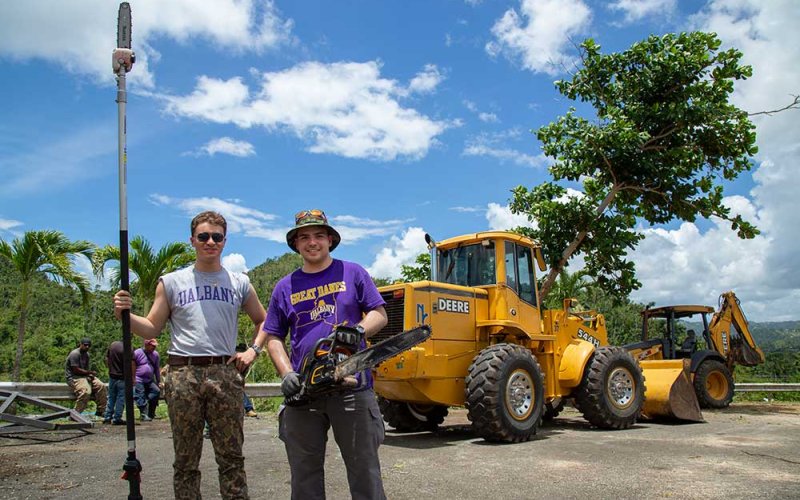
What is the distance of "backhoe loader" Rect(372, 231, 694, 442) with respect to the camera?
842cm

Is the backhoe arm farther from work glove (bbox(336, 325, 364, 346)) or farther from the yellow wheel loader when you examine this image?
work glove (bbox(336, 325, 364, 346))

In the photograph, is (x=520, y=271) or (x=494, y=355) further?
(x=520, y=271)

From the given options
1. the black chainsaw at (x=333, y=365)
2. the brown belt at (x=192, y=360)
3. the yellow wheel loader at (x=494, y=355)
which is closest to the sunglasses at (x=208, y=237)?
the brown belt at (x=192, y=360)

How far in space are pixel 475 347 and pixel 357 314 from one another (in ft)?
19.7

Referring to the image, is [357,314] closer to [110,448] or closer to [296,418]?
[296,418]

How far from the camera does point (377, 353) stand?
11.3 ft

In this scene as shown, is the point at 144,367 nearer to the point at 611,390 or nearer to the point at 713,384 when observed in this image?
the point at 611,390

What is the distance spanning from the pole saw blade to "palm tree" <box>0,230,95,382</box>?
11550 millimetres

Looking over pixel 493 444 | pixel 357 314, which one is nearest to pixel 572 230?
pixel 493 444

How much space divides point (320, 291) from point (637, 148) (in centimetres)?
1150

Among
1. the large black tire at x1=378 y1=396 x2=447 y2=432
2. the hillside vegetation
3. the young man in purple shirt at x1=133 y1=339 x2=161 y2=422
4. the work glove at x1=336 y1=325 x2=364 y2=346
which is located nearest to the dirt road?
the large black tire at x1=378 y1=396 x2=447 y2=432

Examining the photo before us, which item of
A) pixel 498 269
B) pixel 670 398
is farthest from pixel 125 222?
pixel 670 398

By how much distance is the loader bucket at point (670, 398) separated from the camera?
427 inches

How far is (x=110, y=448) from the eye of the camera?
8.21 m
